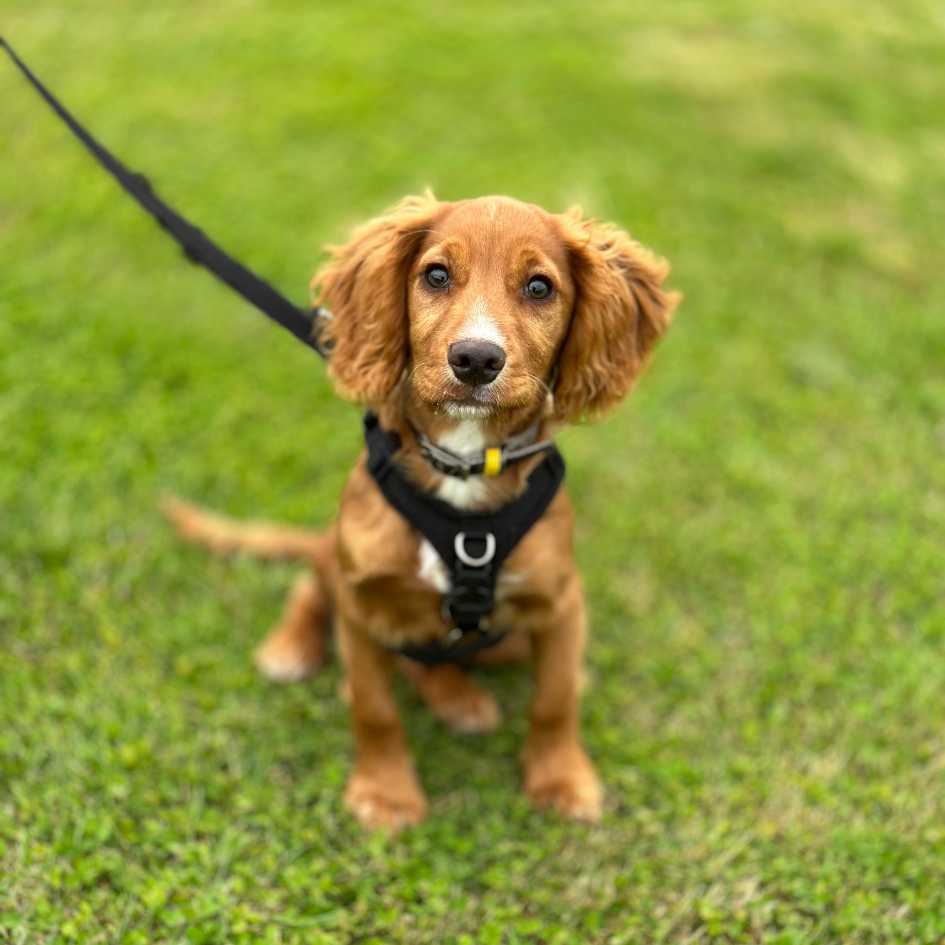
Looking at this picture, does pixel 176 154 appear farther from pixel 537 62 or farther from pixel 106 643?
pixel 106 643

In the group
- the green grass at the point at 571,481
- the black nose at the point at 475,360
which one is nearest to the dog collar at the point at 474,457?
the black nose at the point at 475,360

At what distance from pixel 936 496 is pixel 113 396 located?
12.9ft

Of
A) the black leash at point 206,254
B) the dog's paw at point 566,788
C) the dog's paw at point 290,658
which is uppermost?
the black leash at point 206,254

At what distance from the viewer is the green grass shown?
10.3 feet

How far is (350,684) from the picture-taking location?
3322mm

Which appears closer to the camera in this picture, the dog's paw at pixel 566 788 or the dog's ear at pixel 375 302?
the dog's ear at pixel 375 302

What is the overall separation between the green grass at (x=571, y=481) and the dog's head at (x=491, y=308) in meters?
1.46

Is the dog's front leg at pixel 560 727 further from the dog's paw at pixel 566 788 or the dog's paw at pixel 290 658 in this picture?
the dog's paw at pixel 290 658

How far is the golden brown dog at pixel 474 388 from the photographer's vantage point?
259 centimetres

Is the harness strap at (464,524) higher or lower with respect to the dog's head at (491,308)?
lower

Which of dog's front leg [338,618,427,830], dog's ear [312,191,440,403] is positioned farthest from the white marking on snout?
dog's front leg [338,618,427,830]

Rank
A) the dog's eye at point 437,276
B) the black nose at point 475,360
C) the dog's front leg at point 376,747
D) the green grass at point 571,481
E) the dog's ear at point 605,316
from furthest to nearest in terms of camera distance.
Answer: the dog's front leg at point 376,747, the green grass at point 571,481, the dog's ear at point 605,316, the dog's eye at point 437,276, the black nose at point 475,360

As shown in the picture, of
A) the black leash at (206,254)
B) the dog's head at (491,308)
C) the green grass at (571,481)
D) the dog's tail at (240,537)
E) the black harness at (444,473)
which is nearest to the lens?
the dog's head at (491,308)

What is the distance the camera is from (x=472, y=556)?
113 inches
